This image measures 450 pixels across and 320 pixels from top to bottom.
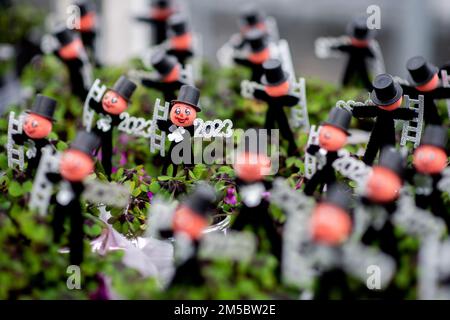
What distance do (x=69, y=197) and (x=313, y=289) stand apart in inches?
14.9

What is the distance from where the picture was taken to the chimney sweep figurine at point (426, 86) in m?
1.13

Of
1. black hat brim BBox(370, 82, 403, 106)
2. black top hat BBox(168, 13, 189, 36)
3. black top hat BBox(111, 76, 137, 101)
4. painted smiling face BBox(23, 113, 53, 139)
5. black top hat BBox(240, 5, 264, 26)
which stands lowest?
painted smiling face BBox(23, 113, 53, 139)

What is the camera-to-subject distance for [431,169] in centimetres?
90

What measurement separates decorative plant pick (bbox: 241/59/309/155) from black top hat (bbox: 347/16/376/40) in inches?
14.2

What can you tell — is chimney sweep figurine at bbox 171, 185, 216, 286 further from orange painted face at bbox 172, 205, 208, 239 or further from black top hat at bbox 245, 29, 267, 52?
black top hat at bbox 245, 29, 267, 52


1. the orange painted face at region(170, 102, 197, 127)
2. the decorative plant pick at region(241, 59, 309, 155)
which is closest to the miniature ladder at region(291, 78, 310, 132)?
the decorative plant pick at region(241, 59, 309, 155)

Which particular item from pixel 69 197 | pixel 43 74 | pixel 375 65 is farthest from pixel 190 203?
pixel 43 74

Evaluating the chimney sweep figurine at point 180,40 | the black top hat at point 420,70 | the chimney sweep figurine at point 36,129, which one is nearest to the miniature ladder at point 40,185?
the chimney sweep figurine at point 36,129

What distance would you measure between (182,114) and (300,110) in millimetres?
338

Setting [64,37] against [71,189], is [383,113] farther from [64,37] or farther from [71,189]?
[64,37]

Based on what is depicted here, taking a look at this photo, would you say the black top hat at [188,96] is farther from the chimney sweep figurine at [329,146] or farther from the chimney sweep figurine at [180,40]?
the chimney sweep figurine at [180,40]

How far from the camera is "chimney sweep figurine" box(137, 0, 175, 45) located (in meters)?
2.05

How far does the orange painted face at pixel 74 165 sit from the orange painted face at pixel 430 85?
0.62m

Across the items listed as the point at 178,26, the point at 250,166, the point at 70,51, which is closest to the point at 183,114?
the point at 250,166
